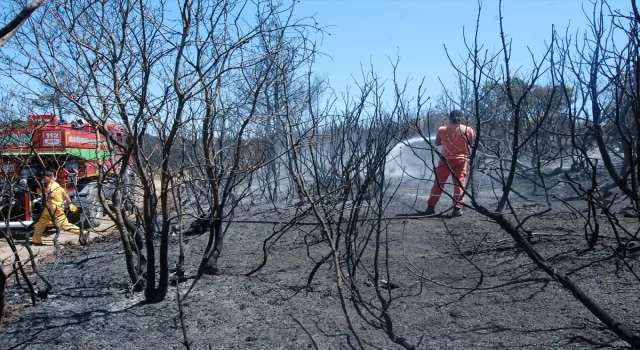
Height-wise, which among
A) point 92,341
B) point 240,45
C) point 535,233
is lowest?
point 92,341

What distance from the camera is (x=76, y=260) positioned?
691 centimetres

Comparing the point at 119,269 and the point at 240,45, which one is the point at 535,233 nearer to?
the point at 240,45

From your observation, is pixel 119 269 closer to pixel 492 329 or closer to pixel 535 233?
pixel 492 329

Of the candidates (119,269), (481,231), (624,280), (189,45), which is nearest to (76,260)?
(119,269)

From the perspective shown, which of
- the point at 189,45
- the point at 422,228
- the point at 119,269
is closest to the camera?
the point at 189,45

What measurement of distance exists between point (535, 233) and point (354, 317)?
2.73 m

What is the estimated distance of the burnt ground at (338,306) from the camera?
3.81 meters

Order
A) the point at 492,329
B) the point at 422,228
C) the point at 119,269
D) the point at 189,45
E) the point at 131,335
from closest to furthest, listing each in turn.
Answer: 1. the point at 492,329
2. the point at 131,335
3. the point at 189,45
4. the point at 119,269
5. the point at 422,228

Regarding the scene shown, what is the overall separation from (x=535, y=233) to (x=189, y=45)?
154 inches

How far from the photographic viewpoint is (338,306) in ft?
14.8

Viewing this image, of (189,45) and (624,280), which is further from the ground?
(189,45)

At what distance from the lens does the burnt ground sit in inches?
150

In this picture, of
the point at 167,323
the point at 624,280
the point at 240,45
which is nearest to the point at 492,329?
the point at 624,280

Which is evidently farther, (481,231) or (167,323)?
(481,231)
